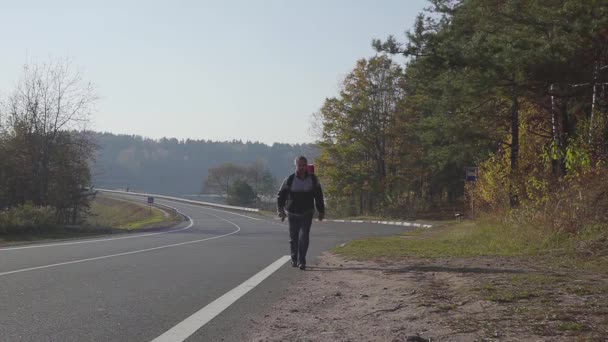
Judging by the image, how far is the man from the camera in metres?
9.66

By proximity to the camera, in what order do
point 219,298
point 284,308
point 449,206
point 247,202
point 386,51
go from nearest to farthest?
point 284,308, point 219,298, point 386,51, point 449,206, point 247,202

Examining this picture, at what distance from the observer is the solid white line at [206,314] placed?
4.77 meters

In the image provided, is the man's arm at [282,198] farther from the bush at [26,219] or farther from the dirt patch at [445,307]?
the bush at [26,219]

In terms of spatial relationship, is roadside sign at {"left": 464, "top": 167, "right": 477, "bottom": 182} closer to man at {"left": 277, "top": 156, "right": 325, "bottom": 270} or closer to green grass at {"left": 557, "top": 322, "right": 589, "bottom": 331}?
man at {"left": 277, "top": 156, "right": 325, "bottom": 270}

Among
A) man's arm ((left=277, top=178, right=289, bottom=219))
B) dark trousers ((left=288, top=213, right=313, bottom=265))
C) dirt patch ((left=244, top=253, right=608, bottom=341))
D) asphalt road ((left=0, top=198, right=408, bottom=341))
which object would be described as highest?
man's arm ((left=277, top=178, right=289, bottom=219))

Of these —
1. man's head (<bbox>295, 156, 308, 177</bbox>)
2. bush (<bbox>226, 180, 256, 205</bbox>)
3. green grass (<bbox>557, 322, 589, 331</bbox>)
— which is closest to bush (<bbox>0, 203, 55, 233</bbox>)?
man's head (<bbox>295, 156, 308, 177</bbox>)

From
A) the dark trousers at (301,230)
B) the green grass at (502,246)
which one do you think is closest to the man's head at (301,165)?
the dark trousers at (301,230)

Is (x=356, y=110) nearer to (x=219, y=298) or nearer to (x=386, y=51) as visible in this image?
(x=386, y=51)

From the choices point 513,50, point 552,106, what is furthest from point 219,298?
point 552,106

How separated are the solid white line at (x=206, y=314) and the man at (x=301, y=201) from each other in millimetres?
1179

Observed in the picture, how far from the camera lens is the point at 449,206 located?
163ft

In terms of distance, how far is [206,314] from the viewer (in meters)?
5.69

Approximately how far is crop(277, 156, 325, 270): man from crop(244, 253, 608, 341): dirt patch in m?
1.36

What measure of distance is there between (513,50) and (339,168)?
4142cm
